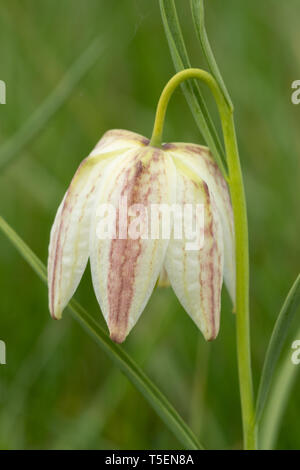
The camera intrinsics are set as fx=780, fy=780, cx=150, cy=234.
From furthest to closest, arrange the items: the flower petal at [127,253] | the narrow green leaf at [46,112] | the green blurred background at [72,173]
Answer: the green blurred background at [72,173] < the narrow green leaf at [46,112] < the flower petal at [127,253]

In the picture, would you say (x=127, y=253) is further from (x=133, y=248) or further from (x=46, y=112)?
(x=46, y=112)

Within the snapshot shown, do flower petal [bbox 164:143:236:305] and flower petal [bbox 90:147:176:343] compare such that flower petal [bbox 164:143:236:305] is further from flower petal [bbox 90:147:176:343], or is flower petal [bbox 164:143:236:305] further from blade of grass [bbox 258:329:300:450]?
blade of grass [bbox 258:329:300:450]

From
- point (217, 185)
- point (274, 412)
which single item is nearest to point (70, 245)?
point (217, 185)

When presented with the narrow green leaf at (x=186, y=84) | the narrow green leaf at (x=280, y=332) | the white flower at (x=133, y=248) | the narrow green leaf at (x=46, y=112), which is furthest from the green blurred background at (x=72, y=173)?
the narrow green leaf at (x=280, y=332)

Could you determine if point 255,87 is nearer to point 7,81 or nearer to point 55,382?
point 7,81

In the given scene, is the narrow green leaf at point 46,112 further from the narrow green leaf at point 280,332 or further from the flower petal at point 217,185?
the narrow green leaf at point 280,332

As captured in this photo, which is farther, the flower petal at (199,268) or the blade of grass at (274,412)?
the blade of grass at (274,412)
